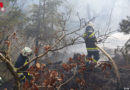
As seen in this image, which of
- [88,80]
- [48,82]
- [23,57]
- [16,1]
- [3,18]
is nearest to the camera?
[48,82]

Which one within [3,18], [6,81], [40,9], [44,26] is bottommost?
[6,81]

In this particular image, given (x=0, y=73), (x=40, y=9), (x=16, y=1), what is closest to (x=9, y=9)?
(x=16, y=1)

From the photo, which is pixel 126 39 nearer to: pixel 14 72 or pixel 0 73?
pixel 14 72

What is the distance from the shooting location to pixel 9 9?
1009 cm

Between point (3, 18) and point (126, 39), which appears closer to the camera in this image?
point (126, 39)

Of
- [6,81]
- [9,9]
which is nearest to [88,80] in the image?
[6,81]

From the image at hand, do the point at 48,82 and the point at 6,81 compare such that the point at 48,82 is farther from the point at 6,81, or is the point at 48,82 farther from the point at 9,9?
the point at 9,9

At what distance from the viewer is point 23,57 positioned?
447cm

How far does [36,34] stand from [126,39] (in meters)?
6.81

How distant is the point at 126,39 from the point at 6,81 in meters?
7.88

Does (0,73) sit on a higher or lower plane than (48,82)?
lower

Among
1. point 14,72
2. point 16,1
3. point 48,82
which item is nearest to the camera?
point 14,72

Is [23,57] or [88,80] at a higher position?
[23,57]

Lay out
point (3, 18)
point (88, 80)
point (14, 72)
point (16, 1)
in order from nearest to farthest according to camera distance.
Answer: point (14, 72) < point (88, 80) < point (3, 18) < point (16, 1)
